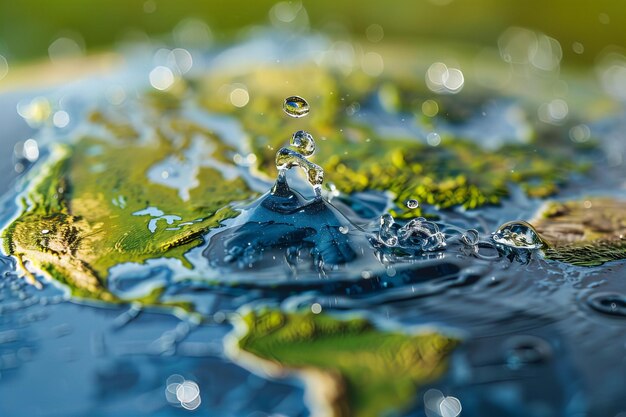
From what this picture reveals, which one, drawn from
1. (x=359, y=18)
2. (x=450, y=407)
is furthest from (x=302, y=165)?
(x=359, y=18)

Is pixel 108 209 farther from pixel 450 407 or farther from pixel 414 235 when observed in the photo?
pixel 450 407

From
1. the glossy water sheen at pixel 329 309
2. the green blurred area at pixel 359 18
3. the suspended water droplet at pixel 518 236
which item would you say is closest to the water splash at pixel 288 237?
the glossy water sheen at pixel 329 309

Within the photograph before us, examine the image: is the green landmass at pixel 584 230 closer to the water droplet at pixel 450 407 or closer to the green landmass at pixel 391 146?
the green landmass at pixel 391 146

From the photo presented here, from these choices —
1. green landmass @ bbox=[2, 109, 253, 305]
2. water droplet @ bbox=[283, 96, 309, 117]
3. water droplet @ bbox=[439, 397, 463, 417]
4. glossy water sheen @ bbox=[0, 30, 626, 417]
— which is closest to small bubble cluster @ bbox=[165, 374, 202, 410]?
glossy water sheen @ bbox=[0, 30, 626, 417]

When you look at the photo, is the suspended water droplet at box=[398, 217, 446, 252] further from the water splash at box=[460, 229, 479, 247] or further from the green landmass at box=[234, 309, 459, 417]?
the green landmass at box=[234, 309, 459, 417]

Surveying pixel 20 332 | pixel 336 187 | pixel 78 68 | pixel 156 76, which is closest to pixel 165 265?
pixel 20 332

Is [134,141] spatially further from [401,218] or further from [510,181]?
[510,181]
